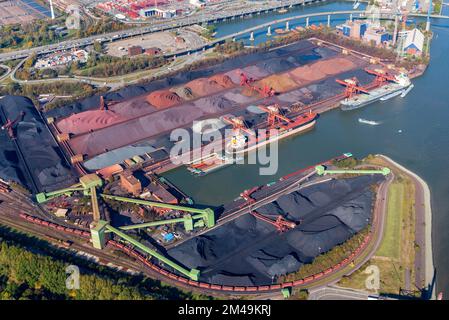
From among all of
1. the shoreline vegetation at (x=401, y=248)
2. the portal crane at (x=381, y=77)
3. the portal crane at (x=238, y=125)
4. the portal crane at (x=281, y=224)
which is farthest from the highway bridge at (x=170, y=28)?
the shoreline vegetation at (x=401, y=248)

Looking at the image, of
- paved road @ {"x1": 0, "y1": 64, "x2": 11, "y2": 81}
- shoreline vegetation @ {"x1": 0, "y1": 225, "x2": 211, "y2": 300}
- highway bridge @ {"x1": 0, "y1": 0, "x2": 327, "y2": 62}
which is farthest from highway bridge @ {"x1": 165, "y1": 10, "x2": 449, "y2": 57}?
shoreline vegetation @ {"x1": 0, "y1": 225, "x2": 211, "y2": 300}

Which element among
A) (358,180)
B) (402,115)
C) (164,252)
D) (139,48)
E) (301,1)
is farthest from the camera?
(301,1)

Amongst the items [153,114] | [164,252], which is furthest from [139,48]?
[164,252]

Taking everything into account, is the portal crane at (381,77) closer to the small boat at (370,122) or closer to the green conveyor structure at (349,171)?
the small boat at (370,122)

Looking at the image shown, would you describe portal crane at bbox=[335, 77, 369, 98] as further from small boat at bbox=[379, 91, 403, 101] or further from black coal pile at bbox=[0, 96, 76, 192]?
black coal pile at bbox=[0, 96, 76, 192]

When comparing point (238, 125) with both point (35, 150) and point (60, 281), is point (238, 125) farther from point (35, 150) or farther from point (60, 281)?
point (60, 281)

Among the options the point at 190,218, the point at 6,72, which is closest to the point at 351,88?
the point at 190,218

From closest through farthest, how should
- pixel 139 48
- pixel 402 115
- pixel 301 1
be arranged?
1. pixel 402 115
2. pixel 139 48
3. pixel 301 1
